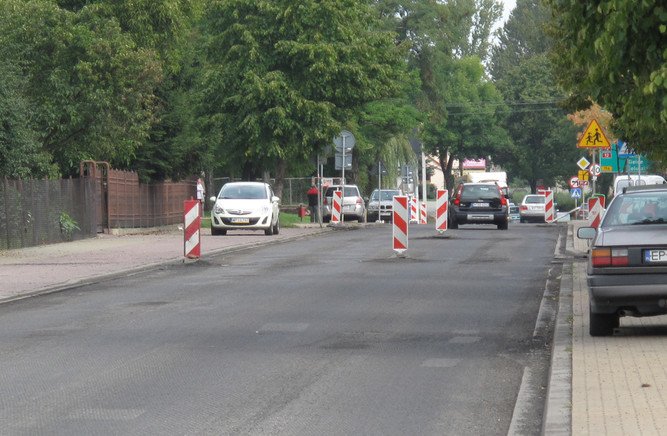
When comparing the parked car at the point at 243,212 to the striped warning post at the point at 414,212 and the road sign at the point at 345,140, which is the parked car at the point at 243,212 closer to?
the road sign at the point at 345,140

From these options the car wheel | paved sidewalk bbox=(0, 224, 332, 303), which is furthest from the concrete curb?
paved sidewalk bbox=(0, 224, 332, 303)

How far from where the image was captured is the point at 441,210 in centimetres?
3572

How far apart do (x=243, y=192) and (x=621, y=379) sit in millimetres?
30371

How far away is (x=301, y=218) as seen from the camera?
58906mm

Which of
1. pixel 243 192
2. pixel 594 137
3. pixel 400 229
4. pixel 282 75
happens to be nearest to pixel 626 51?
pixel 400 229

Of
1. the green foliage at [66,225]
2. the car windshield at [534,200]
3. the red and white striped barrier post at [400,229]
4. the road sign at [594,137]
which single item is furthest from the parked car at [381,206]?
the red and white striped barrier post at [400,229]

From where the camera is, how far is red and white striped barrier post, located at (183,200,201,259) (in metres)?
26.3

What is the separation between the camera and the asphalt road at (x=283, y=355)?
8.92 meters

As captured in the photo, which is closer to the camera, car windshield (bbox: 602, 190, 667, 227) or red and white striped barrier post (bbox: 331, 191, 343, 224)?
car windshield (bbox: 602, 190, 667, 227)

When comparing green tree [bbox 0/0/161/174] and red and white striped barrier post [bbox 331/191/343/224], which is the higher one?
green tree [bbox 0/0/161/174]

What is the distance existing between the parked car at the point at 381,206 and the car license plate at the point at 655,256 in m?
50.4

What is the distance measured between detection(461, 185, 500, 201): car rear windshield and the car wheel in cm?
3098

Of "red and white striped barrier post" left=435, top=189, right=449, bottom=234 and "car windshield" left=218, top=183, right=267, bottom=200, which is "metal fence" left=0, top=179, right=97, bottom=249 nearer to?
"car windshield" left=218, top=183, right=267, bottom=200

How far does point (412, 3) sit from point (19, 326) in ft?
207
